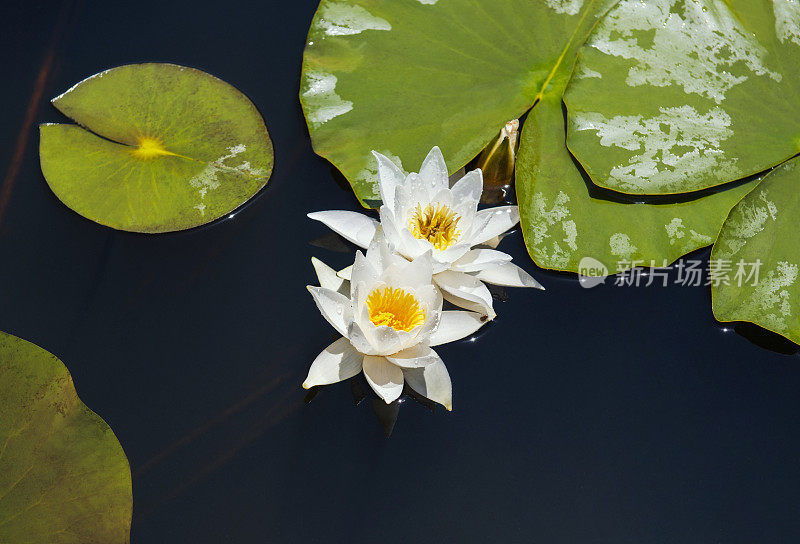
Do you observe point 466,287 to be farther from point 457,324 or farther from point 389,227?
point 389,227

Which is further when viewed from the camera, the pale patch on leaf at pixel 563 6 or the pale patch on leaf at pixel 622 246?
the pale patch on leaf at pixel 563 6

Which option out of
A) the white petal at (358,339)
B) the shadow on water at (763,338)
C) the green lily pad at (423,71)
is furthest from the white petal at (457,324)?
the shadow on water at (763,338)

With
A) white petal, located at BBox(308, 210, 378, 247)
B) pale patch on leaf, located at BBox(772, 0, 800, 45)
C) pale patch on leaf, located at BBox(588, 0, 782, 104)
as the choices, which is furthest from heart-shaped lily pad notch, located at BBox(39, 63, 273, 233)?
pale patch on leaf, located at BBox(772, 0, 800, 45)

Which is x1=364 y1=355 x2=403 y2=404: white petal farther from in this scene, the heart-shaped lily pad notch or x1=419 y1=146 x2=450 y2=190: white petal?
the heart-shaped lily pad notch

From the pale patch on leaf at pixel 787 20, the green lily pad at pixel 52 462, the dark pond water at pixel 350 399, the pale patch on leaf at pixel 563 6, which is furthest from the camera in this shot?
the pale patch on leaf at pixel 563 6

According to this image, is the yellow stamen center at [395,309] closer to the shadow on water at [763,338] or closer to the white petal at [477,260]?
the white petal at [477,260]

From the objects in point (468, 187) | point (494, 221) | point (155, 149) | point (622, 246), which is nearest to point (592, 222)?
point (622, 246)
